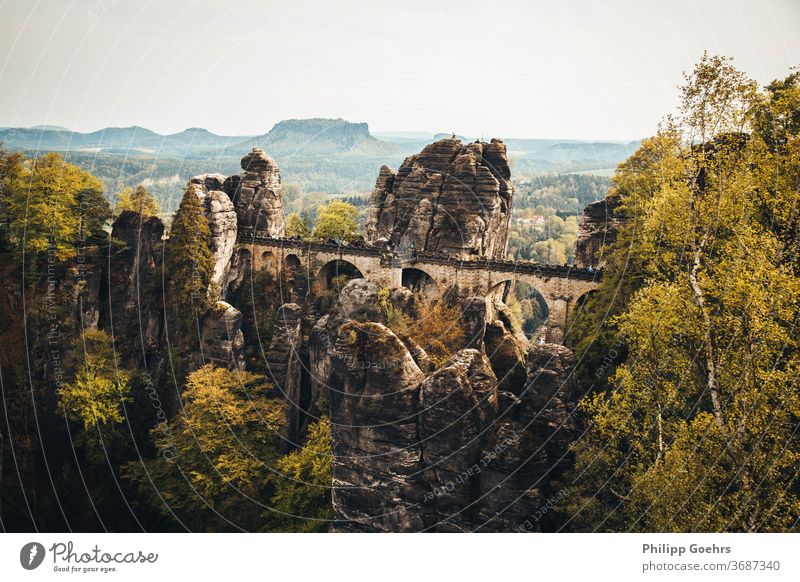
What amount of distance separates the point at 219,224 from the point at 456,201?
1532 cm

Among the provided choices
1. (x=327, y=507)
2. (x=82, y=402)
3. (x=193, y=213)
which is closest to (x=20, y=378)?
(x=82, y=402)

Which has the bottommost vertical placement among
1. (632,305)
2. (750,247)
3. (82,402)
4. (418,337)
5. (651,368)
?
(82,402)

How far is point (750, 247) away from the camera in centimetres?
1767

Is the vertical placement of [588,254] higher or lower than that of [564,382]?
higher

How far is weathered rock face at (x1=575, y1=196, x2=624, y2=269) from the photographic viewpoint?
36.5 m

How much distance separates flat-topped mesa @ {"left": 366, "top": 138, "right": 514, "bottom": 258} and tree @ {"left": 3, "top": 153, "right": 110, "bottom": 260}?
18.7 m

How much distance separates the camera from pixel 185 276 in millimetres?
36469

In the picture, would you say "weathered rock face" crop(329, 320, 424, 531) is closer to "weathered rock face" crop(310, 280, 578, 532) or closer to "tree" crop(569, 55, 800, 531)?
"weathered rock face" crop(310, 280, 578, 532)

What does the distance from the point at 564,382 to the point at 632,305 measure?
3.43m

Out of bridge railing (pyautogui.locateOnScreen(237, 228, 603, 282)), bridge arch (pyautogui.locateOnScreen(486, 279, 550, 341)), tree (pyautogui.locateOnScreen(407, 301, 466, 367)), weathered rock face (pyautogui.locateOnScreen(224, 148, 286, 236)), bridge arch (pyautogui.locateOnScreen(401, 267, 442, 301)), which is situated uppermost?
weathered rock face (pyautogui.locateOnScreen(224, 148, 286, 236))

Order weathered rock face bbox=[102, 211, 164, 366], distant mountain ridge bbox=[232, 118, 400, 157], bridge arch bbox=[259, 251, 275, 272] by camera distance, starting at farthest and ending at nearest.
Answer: distant mountain ridge bbox=[232, 118, 400, 157] < bridge arch bbox=[259, 251, 275, 272] < weathered rock face bbox=[102, 211, 164, 366]

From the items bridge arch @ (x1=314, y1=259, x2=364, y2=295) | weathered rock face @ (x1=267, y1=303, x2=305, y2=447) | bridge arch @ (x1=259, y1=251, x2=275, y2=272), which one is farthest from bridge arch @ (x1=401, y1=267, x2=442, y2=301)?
bridge arch @ (x1=259, y1=251, x2=275, y2=272)

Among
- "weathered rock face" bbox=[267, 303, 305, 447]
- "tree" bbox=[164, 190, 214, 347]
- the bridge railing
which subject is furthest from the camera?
the bridge railing

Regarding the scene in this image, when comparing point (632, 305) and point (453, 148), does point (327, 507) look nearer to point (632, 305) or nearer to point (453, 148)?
point (632, 305)
